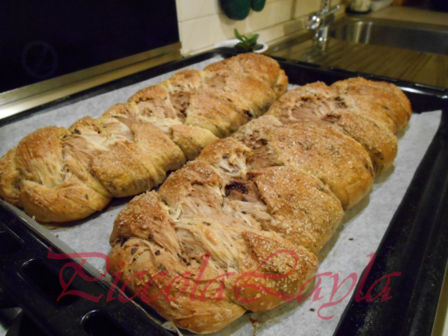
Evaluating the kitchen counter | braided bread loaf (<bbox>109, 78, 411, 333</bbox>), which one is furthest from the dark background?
the kitchen counter

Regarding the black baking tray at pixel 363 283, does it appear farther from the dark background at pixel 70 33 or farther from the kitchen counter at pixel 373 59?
the kitchen counter at pixel 373 59

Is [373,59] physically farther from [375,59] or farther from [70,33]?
[70,33]

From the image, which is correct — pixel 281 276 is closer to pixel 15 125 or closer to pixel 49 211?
pixel 49 211

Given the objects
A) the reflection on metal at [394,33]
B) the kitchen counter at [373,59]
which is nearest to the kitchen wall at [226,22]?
the kitchen counter at [373,59]

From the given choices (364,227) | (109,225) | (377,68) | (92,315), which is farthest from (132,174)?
(377,68)

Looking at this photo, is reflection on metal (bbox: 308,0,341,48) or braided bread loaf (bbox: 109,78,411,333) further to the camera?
reflection on metal (bbox: 308,0,341,48)

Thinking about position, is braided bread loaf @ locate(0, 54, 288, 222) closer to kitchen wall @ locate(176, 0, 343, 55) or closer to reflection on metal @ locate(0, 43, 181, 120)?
reflection on metal @ locate(0, 43, 181, 120)
